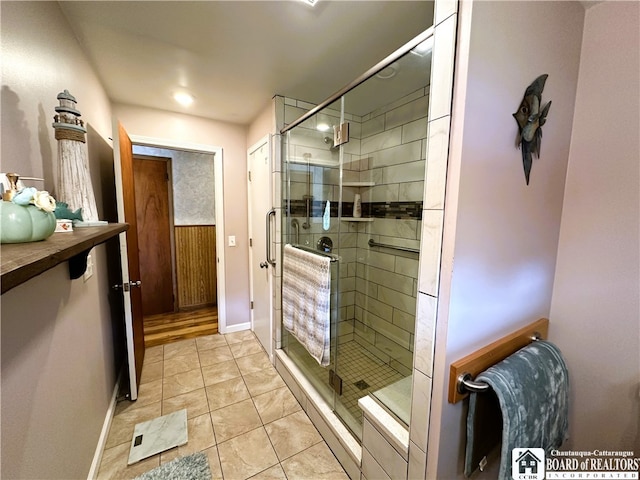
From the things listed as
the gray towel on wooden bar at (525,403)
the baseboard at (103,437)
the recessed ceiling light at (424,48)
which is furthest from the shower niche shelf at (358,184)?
the baseboard at (103,437)

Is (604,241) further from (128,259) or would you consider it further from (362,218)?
(128,259)

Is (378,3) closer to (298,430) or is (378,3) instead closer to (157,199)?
(298,430)

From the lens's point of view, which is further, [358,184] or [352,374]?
[358,184]

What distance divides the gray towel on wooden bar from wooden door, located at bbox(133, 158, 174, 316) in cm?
369

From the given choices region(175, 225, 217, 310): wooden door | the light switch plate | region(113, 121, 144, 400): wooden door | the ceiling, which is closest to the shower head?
the ceiling

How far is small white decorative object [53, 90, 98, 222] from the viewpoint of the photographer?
3.30 ft

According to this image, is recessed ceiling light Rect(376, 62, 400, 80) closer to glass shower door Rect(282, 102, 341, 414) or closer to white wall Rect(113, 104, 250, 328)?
glass shower door Rect(282, 102, 341, 414)

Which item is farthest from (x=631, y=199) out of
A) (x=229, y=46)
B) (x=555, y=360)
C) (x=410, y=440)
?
(x=229, y=46)

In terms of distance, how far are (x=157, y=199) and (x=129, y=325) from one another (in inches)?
77.5

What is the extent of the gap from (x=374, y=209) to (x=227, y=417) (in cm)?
205

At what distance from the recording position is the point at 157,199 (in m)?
3.30

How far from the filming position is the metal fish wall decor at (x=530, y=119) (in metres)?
0.96

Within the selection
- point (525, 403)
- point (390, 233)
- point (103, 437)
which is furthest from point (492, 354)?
point (103, 437)

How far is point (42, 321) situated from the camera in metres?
0.92
